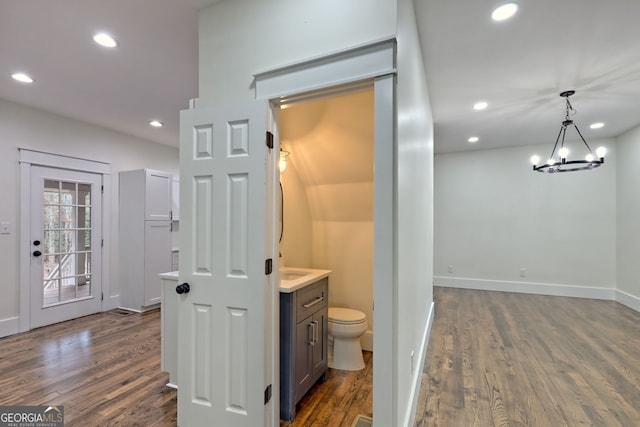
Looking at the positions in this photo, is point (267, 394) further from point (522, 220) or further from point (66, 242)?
point (522, 220)

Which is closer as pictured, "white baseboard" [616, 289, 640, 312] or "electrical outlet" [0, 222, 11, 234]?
"electrical outlet" [0, 222, 11, 234]

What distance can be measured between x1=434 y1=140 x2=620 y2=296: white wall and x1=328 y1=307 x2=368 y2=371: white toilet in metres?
3.99

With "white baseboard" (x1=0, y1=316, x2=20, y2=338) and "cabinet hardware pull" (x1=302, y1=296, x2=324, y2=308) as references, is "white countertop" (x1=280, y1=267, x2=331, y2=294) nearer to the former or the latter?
"cabinet hardware pull" (x1=302, y1=296, x2=324, y2=308)

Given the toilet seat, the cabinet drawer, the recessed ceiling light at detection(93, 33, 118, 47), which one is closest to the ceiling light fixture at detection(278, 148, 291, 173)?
the cabinet drawer

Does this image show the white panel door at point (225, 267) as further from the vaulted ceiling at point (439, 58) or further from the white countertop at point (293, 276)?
the vaulted ceiling at point (439, 58)

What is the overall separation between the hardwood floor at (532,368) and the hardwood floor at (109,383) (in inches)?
21.8

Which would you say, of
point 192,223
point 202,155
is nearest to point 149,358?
point 192,223

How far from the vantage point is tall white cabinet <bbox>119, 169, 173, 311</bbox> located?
4371mm

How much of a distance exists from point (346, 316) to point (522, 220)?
450cm

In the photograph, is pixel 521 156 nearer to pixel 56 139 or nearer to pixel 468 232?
pixel 468 232

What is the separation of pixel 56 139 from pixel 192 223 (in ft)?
11.7

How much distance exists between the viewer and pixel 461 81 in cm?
299

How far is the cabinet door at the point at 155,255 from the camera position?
438cm

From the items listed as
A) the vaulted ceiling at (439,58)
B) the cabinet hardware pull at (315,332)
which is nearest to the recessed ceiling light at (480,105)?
the vaulted ceiling at (439,58)
